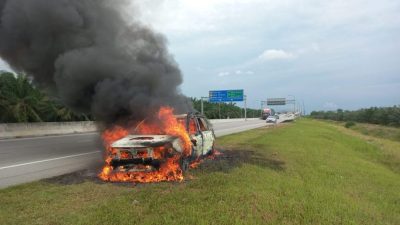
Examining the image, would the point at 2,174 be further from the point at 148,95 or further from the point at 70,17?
the point at 70,17

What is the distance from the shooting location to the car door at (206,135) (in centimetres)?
1265

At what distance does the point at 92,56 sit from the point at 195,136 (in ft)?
13.3

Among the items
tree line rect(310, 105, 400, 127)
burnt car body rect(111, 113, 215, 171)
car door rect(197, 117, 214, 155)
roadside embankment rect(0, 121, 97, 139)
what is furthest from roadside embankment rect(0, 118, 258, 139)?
tree line rect(310, 105, 400, 127)

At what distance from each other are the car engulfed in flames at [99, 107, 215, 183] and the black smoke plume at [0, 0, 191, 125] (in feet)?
3.37

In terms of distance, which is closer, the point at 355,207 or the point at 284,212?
the point at 284,212

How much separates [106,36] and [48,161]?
4.28 m

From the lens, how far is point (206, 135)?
12.9 m

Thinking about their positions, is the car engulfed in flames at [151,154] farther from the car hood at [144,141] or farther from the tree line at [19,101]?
the tree line at [19,101]

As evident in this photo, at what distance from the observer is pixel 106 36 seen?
14094mm

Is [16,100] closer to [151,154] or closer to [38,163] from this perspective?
[38,163]

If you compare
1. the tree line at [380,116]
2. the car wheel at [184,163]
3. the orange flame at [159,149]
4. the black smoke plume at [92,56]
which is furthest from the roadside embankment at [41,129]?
the tree line at [380,116]

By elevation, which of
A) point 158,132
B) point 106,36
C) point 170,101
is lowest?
point 158,132

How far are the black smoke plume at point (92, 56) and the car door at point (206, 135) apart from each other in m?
0.77

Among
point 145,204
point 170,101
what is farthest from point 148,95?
point 145,204
